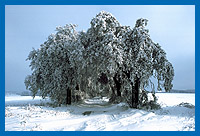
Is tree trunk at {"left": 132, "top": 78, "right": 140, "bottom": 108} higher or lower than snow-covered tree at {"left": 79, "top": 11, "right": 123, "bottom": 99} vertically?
lower

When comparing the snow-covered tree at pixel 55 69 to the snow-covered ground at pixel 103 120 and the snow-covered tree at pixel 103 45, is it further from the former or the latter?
the snow-covered ground at pixel 103 120

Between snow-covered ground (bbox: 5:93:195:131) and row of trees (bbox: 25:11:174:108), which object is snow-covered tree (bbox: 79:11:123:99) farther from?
snow-covered ground (bbox: 5:93:195:131)

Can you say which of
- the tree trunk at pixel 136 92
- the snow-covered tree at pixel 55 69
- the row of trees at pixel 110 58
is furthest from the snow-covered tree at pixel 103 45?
the snow-covered tree at pixel 55 69

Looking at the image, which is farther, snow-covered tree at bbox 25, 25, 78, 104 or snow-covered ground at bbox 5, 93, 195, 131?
snow-covered tree at bbox 25, 25, 78, 104

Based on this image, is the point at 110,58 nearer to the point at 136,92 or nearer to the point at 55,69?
the point at 136,92

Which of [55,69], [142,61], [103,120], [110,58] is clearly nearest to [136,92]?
[142,61]

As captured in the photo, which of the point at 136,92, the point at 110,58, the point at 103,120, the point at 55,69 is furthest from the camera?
the point at 55,69

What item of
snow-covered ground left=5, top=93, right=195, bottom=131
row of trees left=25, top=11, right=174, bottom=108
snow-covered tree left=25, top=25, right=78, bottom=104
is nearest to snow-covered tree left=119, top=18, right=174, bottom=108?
row of trees left=25, top=11, right=174, bottom=108

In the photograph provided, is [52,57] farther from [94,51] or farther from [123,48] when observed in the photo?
[123,48]

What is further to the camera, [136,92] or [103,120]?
[136,92]

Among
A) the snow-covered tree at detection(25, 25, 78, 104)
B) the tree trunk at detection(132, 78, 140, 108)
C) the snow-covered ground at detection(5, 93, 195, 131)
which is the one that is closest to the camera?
the snow-covered ground at detection(5, 93, 195, 131)

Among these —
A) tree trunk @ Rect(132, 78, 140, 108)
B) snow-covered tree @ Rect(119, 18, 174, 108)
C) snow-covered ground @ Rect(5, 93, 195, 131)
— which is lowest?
snow-covered ground @ Rect(5, 93, 195, 131)

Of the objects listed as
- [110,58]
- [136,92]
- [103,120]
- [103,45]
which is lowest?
[103,120]

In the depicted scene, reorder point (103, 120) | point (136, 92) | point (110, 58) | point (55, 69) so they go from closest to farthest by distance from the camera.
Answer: point (103, 120)
point (110, 58)
point (136, 92)
point (55, 69)
